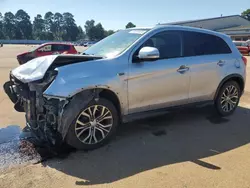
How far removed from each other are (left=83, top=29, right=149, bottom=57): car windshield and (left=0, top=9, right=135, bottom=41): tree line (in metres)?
112

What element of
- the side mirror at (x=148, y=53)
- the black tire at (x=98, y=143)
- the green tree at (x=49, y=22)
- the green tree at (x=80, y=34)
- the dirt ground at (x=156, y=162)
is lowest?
the dirt ground at (x=156, y=162)

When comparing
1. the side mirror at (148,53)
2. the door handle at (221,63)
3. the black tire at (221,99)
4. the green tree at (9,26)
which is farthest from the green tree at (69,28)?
the side mirror at (148,53)

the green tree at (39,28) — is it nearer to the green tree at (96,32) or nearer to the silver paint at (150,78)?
the green tree at (96,32)

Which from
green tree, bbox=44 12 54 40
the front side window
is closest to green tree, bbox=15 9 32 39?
green tree, bbox=44 12 54 40

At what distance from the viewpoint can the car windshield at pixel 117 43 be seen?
14.5 ft

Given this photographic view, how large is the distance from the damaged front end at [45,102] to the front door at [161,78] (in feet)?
2.46

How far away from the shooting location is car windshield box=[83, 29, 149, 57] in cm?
441

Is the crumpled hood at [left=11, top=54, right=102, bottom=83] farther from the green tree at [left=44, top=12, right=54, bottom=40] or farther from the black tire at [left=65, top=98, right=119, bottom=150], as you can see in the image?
the green tree at [left=44, top=12, right=54, bottom=40]

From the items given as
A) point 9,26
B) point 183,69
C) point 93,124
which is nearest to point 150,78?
point 183,69

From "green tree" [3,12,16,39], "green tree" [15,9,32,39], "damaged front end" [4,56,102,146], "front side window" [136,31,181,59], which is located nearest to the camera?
"damaged front end" [4,56,102,146]

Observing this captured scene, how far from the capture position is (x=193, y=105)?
5.15 m

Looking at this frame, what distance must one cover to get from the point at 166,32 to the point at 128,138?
6.35 ft

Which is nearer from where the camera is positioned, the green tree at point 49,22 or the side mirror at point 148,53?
the side mirror at point 148,53

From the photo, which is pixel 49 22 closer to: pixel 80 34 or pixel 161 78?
pixel 80 34
